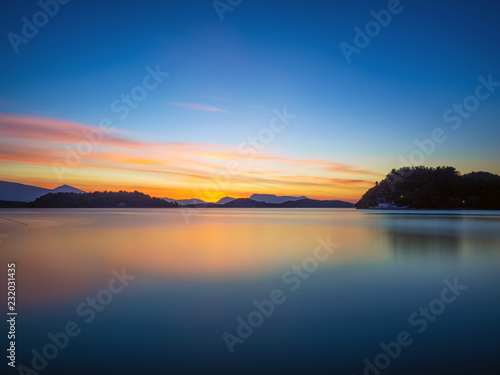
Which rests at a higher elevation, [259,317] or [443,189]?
[443,189]

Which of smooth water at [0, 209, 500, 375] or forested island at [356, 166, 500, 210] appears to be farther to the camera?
forested island at [356, 166, 500, 210]

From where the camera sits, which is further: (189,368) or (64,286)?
(64,286)

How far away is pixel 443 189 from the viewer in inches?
4924

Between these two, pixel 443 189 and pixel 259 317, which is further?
pixel 443 189

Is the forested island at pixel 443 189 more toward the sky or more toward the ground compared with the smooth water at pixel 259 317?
more toward the sky

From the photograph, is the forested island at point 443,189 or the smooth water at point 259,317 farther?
the forested island at point 443,189

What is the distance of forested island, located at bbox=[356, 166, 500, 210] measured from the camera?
118m

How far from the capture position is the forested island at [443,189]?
11850 centimetres

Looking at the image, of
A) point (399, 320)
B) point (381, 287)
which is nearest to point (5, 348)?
point (399, 320)

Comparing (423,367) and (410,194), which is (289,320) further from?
(410,194)

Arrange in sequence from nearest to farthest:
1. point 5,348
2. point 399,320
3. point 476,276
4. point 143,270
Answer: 1. point 5,348
2. point 399,320
3. point 476,276
4. point 143,270

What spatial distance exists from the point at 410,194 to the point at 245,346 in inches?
5568

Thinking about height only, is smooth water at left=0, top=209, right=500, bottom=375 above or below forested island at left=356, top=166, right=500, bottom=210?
below

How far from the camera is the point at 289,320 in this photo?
264 inches
